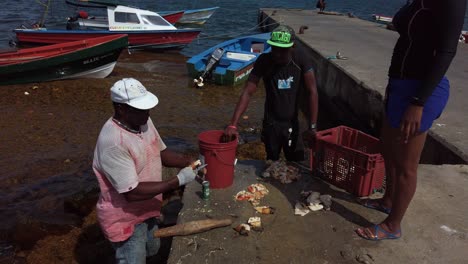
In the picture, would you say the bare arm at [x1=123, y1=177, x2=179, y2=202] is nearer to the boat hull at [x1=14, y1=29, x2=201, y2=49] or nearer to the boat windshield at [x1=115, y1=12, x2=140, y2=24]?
the boat hull at [x1=14, y1=29, x2=201, y2=49]

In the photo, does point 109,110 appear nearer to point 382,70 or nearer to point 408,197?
point 382,70

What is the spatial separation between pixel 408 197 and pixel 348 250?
0.64m

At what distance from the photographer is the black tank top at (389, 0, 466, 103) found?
2.46 meters

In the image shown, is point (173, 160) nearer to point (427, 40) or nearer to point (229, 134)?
point (229, 134)

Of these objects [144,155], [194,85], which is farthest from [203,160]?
[194,85]

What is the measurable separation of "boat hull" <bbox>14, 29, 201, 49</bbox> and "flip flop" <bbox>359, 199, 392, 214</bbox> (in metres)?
15.2

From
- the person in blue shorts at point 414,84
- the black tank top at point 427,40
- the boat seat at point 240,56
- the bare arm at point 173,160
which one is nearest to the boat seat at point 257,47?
the boat seat at point 240,56

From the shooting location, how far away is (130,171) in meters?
2.83

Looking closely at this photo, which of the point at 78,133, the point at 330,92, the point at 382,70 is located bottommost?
the point at 78,133

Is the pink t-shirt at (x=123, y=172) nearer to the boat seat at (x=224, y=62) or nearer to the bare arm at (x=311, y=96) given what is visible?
the bare arm at (x=311, y=96)

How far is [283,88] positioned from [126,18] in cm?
1442

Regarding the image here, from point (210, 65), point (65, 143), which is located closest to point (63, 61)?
point (210, 65)

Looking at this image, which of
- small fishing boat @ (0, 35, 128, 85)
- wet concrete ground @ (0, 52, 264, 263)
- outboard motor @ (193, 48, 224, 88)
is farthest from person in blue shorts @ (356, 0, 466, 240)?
small fishing boat @ (0, 35, 128, 85)

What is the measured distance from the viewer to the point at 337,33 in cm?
1567
